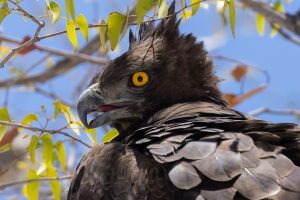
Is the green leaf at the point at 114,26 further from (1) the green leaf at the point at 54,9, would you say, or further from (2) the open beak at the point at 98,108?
(2) the open beak at the point at 98,108

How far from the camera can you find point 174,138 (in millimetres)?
4105

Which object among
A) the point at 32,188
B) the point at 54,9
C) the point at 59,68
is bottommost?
the point at 32,188

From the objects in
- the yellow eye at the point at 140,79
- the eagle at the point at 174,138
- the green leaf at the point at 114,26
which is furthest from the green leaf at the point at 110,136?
the green leaf at the point at 114,26

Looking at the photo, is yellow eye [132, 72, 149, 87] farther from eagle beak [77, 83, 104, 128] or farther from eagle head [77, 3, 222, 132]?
eagle beak [77, 83, 104, 128]

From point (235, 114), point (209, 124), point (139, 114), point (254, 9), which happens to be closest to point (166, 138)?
point (209, 124)

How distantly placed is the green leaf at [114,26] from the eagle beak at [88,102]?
933 mm

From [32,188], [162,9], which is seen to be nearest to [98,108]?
[32,188]

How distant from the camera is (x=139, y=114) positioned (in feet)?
16.6

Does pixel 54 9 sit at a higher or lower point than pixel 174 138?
higher

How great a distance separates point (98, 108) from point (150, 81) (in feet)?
1.40

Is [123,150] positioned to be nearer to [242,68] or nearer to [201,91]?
[201,91]

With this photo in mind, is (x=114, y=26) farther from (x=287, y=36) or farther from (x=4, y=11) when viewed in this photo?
(x=287, y=36)

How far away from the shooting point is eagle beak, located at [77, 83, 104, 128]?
4.88 metres

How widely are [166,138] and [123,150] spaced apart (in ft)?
0.85
